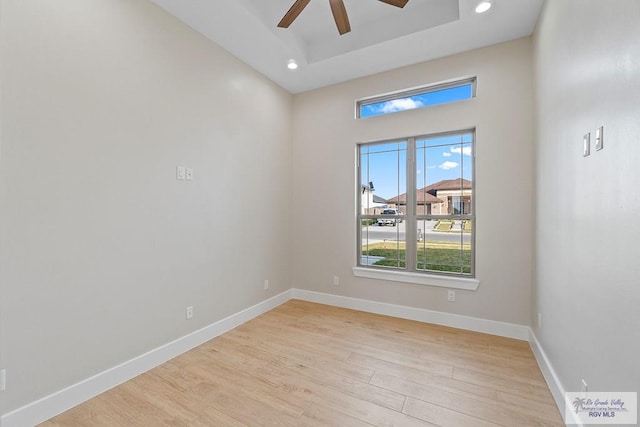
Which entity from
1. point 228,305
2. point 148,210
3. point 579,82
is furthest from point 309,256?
point 579,82

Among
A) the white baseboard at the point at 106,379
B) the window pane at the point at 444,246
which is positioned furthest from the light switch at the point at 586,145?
the white baseboard at the point at 106,379

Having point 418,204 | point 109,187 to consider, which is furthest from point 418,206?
point 109,187

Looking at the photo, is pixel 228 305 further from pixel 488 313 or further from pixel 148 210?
pixel 488 313

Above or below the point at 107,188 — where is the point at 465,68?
above

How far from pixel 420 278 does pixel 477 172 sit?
137 cm

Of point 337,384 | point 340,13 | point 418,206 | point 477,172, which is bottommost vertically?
point 337,384

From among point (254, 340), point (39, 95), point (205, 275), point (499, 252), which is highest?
point (39, 95)

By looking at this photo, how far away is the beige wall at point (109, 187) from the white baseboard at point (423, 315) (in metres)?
1.22

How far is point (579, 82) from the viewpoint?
1.55 metres

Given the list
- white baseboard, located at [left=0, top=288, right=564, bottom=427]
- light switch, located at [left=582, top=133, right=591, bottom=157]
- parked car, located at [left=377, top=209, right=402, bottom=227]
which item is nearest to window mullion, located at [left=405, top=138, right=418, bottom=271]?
parked car, located at [left=377, top=209, right=402, bottom=227]

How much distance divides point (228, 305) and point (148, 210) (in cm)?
138

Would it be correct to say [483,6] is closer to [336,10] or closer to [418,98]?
[418,98]

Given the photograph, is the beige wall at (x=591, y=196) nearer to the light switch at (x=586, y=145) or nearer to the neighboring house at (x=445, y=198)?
the light switch at (x=586, y=145)

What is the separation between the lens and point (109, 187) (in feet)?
6.68
